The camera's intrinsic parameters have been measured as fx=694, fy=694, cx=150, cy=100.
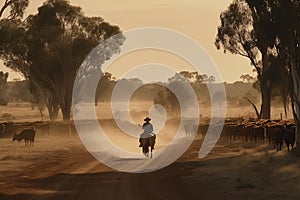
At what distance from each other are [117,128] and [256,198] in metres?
51.0

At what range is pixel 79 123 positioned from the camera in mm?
64062

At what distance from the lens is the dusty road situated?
18.9 meters

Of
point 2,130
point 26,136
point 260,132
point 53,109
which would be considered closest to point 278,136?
point 260,132

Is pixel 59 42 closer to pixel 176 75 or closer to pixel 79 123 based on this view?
pixel 79 123

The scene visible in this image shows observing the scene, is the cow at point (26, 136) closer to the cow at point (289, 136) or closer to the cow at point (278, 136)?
the cow at point (278, 136)

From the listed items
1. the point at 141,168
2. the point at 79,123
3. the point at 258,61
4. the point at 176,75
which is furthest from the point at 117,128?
the point at 176,75

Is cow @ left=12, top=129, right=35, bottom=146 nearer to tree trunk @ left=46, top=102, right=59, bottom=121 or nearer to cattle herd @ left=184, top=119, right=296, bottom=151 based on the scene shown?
cattle herd @ left=184, top=119, right=296, bottom=151

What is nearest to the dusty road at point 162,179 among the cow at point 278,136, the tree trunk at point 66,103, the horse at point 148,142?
the cow at point 278,136

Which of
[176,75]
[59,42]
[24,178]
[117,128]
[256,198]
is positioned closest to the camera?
[256,198]

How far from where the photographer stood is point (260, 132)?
4006 cm

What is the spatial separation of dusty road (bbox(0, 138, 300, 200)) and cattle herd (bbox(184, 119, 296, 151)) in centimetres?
99

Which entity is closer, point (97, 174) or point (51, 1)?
point (97, 174)

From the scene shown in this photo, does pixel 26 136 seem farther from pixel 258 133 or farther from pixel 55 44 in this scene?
pixel 55 44

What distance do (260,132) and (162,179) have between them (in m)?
18.1
